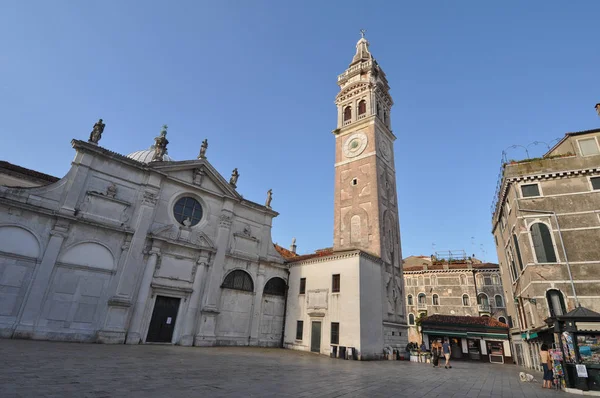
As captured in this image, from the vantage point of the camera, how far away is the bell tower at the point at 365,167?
83.7 feet

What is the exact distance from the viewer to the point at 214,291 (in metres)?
20.1

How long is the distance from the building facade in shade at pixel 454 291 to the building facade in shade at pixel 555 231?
2103 centimetres

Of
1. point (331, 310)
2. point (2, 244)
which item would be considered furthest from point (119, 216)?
point (331, 310)

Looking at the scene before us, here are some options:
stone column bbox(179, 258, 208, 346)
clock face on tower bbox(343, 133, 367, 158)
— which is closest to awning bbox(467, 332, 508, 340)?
clock face on tower bbox(343, 133, 367, 158)

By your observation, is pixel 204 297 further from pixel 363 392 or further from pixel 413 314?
pixel 413 314

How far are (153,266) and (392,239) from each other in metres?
19.0

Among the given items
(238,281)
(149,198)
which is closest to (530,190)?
(238,281)

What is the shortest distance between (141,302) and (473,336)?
30.1 meters

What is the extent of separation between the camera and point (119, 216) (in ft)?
→ 58.6

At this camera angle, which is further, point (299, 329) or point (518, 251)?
point (299, 329)

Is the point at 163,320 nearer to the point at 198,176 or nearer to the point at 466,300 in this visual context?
the point at 198,176

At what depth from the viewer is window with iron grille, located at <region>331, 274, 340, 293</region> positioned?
2117 cm

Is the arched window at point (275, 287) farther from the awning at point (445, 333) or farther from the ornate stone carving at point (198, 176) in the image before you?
the awning at point (445, 333)

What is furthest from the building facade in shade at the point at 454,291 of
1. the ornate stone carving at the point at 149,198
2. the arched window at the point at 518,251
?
the ornate stone carving at the point at 149,198
